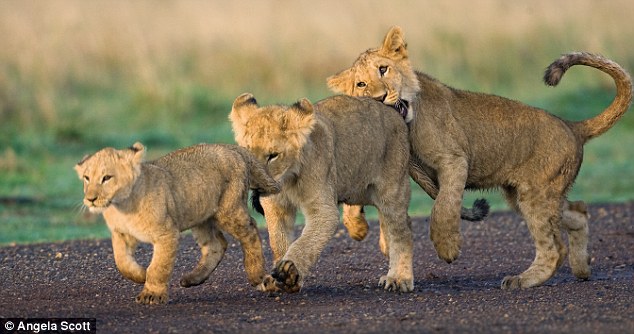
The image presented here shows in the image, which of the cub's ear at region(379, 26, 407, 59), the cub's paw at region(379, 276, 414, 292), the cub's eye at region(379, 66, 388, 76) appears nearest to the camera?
the cub's paw at region(379, 276, 414, 292)

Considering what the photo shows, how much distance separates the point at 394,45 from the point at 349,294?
179 centimetres

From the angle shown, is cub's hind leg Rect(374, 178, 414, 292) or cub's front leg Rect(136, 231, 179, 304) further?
cub's hind leg Rect(374, 178, 414, 292)

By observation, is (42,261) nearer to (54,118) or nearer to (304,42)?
(54,118)

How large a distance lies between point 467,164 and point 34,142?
8.61 meters

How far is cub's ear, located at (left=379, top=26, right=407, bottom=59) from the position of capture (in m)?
8.46

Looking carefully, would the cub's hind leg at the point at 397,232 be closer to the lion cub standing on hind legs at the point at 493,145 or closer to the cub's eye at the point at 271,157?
the lion cub standing on hind legs at the point at 493,145

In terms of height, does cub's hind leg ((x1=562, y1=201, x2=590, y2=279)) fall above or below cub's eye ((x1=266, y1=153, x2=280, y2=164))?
below

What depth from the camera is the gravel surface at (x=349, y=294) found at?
641cm

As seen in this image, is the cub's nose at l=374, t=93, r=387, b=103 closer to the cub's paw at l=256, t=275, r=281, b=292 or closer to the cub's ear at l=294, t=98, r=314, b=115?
the cub's ear at l=294, t=98, r=314, b=115

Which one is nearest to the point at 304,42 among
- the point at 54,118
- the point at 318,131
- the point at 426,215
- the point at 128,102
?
the point at 128,102

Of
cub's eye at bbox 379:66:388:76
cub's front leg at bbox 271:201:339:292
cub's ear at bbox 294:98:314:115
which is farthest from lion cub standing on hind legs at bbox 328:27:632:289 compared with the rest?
cub's ear at bbox 294:98:314:115

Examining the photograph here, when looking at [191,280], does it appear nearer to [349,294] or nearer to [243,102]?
[349,294]

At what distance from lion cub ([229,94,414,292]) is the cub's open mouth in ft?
Answer: 0.38

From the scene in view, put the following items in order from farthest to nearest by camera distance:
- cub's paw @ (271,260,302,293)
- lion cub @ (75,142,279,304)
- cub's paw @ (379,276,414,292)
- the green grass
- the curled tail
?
the green grass
the curled tail
cub's paw @ (379,276,414,292)
cub's paw @ (271,260,302,293)
lion cub @ (75,142,279,304)
